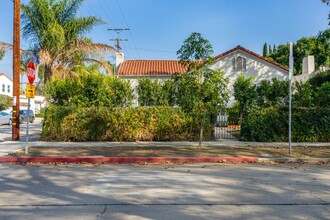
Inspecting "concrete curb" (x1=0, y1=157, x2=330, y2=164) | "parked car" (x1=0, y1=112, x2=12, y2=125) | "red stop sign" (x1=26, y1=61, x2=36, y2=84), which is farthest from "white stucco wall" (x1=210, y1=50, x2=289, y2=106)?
"red stop sign" (x1=26, y1=61, x2=36, y2=84)

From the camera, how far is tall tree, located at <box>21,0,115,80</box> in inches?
797

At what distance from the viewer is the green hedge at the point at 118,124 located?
1584 cm

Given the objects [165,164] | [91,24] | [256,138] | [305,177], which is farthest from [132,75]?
[305,177]

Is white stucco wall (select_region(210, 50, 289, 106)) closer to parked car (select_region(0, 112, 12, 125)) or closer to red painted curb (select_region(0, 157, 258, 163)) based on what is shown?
red painted curb (select_region(0, 157, 258, 163))

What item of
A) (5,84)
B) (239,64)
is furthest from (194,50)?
(5,84)

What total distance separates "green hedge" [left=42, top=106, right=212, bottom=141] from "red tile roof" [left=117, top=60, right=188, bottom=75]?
16.9 meters

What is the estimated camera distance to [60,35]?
2003cm

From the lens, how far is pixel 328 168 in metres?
9.74

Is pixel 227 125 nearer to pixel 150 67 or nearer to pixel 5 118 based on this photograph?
pixel 150 67

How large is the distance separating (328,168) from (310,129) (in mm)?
6624

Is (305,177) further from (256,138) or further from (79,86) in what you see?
(79,86)

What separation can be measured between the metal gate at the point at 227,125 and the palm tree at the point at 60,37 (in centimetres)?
824

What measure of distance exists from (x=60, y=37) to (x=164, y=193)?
16258 millimetres

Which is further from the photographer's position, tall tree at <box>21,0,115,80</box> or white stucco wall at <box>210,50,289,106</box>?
white stucco wall at <box>210,50,289,106</box>
